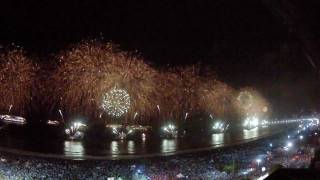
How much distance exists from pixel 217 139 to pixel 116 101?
8247 millimetres

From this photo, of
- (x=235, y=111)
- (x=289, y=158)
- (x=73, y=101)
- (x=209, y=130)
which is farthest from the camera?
(x=235, y=111)

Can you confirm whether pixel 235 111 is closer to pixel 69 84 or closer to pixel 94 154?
pixel 69 84

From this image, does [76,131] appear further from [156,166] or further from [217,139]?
[156,166]

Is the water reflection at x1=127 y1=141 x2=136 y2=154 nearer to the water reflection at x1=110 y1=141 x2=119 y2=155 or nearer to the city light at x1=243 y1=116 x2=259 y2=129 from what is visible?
the water reflection at x1=110 y1=141 x2=119 y2=155

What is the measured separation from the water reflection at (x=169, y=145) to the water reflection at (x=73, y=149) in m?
4.03

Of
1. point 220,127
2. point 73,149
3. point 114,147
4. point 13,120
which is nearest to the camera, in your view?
point 73,149

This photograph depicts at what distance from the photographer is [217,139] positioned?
32.0 metres

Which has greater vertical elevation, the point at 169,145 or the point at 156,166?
the point at 169,145

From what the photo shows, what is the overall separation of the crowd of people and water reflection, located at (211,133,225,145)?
7.05 m

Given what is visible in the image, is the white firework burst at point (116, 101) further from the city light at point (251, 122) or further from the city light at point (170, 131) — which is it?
the city light at point (251, 122)

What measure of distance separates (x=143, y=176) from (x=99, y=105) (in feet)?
35.2

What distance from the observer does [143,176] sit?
59.6 ft

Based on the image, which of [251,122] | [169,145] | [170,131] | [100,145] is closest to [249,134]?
[170,131]

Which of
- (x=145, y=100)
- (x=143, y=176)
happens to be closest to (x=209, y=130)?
(x=145, y=100)
